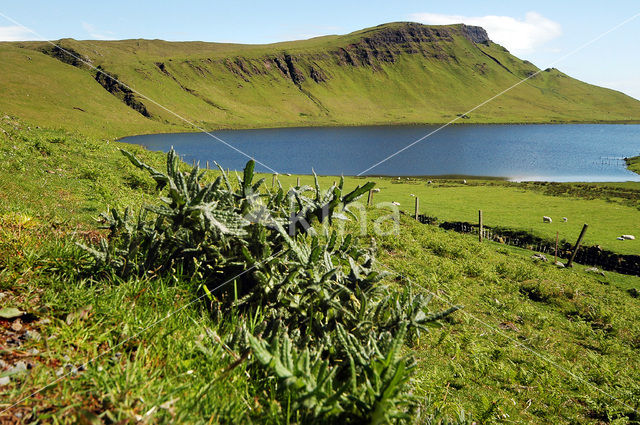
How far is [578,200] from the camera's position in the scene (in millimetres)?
52406

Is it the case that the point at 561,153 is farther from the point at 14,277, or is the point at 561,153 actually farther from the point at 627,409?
the point at 14,277

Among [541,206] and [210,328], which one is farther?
[541,206]

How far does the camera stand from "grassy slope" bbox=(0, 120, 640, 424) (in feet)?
8.27

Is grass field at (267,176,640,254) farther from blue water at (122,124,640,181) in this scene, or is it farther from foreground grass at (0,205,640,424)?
blue water at (122,124,640,181)

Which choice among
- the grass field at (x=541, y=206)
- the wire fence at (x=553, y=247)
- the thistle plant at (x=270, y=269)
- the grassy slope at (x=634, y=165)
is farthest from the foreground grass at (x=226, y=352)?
the grassy slope at (x=634, y=165)

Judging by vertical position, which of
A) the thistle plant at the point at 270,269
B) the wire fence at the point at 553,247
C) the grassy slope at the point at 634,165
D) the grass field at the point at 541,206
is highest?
the grassy slope at the point at 634,165

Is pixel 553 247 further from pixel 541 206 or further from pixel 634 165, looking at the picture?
pixel 634 165

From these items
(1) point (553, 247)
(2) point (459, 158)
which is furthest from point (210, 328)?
(2) point (459, 158)

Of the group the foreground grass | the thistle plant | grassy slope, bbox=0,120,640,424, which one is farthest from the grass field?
the thistle plant

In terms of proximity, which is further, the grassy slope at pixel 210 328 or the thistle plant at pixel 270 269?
the thistle plant at pixel 270 269

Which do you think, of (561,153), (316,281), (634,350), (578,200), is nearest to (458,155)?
(561,153)

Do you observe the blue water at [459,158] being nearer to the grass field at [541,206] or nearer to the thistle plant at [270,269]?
the grass field at [541,206]

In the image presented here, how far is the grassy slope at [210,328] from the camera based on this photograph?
8.27ft

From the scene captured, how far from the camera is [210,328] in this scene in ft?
11.2
